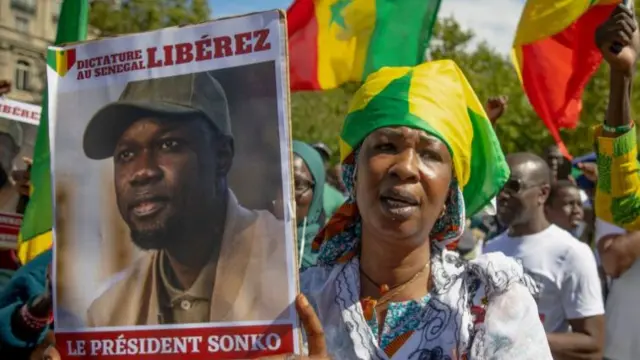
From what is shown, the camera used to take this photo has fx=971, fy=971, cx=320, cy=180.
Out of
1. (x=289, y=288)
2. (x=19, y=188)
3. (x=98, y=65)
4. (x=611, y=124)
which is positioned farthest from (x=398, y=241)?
(x=19, y=188)

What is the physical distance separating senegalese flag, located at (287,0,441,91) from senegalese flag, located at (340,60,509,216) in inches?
88.9

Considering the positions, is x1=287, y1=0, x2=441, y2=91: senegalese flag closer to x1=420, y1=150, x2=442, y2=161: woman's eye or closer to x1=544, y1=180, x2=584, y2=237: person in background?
x1=544, y1=180, x2=584, y2=237: person in background

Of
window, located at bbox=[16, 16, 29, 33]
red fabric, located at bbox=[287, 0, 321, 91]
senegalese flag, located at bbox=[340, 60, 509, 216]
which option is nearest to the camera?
senegalese flag, located at bbox=[340, 60, 509, 216]

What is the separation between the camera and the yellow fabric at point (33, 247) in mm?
3879

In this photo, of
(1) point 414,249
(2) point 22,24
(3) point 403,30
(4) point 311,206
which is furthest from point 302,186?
(2) point 22,24

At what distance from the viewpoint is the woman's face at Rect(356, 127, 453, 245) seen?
7.99 feet

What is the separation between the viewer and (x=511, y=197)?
518cm

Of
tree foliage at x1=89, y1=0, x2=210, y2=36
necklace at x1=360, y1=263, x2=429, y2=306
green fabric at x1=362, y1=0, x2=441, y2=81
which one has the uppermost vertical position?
tree foliage at x1=89, y1=0, x2=210, y2=36

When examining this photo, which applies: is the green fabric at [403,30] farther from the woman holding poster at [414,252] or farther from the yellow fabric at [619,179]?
the woman holding poster at [414,252]

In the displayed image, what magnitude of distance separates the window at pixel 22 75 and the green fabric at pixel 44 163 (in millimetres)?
30217

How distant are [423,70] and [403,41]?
242 centimetres

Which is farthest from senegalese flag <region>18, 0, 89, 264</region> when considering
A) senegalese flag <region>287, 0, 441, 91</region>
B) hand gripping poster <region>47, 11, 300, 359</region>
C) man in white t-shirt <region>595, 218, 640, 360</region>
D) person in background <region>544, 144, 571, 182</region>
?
person in background <region>544, 144, 571, 182</region>

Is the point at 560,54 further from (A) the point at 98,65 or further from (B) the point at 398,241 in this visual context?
(A) the point at 98,65

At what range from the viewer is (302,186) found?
5.18m
